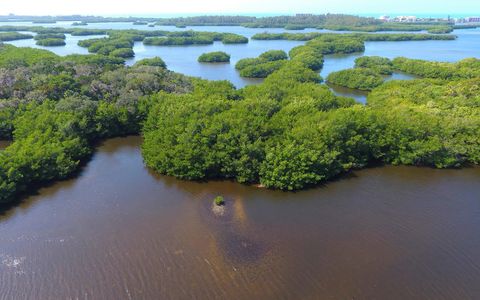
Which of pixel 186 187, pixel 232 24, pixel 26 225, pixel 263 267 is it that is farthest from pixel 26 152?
pixel 232 24

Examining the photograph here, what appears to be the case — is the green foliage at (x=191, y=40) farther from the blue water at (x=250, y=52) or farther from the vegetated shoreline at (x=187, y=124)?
the vegetated shoreline at (x=187, y=124)

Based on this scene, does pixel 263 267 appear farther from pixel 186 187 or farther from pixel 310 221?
pixel 186 187

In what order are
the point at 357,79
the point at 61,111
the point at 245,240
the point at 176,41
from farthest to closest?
the point at 176,41, the point at 357,79, the point at 61,111, the point at 245,240

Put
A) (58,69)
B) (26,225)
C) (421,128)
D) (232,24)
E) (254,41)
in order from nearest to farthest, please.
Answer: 1. (26,225)
2. (421,128)
3. (58,69)
4. (254,41)
5. (232,24)

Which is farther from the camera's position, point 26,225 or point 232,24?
point 232,24

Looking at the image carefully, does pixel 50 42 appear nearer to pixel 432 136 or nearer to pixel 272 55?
pixel 272 55

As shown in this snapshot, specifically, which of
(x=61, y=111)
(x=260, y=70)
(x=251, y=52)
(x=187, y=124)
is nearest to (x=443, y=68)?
(x=260, y=70)
